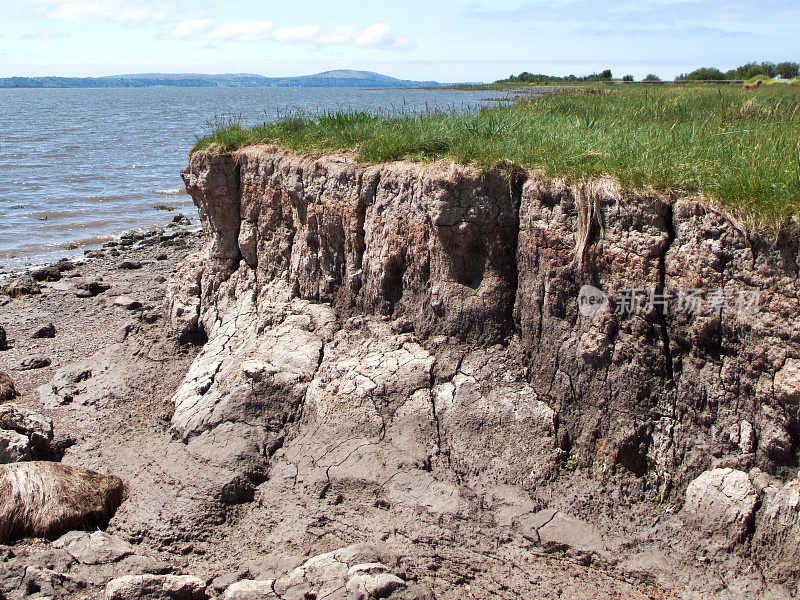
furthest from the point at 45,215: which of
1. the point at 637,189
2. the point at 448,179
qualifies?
the point at 637,189

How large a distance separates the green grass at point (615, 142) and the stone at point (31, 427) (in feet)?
12.2

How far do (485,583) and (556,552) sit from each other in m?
0.57

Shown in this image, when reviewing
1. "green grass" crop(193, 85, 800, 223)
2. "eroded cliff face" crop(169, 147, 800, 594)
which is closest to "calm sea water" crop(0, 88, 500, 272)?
"green grass" crop(193, 85, 800, 223)

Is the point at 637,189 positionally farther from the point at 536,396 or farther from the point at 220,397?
the point at 220,397

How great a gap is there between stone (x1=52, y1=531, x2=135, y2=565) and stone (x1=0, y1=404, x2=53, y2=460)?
58.3 inches

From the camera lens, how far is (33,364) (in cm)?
941

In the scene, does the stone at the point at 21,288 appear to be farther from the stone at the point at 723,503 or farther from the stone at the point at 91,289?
the stone at the point at 723,503

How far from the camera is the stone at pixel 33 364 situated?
9375mm

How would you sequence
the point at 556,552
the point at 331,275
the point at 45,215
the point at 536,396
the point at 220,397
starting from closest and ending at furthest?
the point at 556,552, the point at 536,396, the point at 220,397, the point at 331,275, the point at 45,215

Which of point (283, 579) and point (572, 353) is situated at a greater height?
point (572, 353)

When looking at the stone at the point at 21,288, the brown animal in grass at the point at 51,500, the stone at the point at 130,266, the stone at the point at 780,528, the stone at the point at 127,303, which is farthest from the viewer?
the stone at the point at 130,266

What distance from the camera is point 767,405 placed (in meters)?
4.57

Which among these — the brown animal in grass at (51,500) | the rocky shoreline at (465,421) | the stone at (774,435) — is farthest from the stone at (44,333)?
the stone at (774,435)

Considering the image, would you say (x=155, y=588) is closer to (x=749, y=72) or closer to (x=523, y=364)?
(x=523, y=364)
